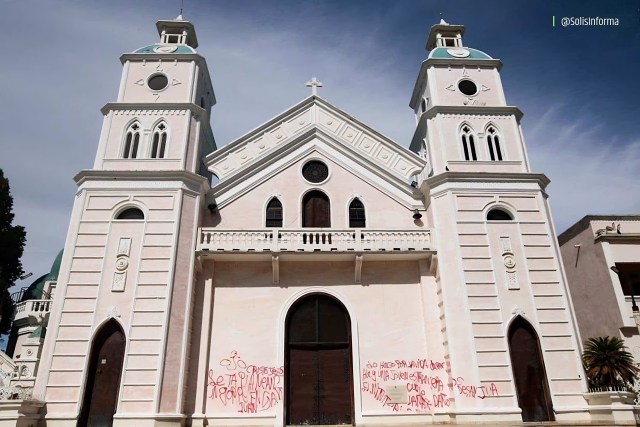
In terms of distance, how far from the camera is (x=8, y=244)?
31.3 m

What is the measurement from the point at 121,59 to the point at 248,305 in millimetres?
13774

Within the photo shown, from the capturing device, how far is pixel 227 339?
1814 centimetres

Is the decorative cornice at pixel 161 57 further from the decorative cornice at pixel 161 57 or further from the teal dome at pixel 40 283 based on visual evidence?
the teal dome at pixel 40 283

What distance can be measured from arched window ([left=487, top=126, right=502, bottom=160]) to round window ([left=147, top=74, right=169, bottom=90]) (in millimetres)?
15577

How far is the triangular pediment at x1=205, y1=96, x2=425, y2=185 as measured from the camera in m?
21.3

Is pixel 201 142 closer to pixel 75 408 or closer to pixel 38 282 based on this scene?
pixel 75 408

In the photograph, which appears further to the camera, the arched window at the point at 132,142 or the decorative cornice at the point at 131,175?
the arched window at the point at 132,142

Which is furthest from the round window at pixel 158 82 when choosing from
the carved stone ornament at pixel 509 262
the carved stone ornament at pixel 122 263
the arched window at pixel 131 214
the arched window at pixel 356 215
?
the carved stone ornament at pixel 509 262

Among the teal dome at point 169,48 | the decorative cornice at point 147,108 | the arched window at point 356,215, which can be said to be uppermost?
the teal dome at point 169,48

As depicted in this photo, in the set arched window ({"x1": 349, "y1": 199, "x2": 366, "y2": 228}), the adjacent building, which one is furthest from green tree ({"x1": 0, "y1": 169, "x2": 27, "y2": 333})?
the adjacent building

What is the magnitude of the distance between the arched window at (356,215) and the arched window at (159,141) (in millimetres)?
8807

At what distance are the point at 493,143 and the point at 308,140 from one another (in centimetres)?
871

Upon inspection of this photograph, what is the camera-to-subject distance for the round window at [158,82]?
2194 cm

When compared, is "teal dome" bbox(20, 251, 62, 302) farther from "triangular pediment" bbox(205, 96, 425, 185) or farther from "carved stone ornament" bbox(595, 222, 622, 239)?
"carved stone ornament" bbox(595, 222, 622, 239)
